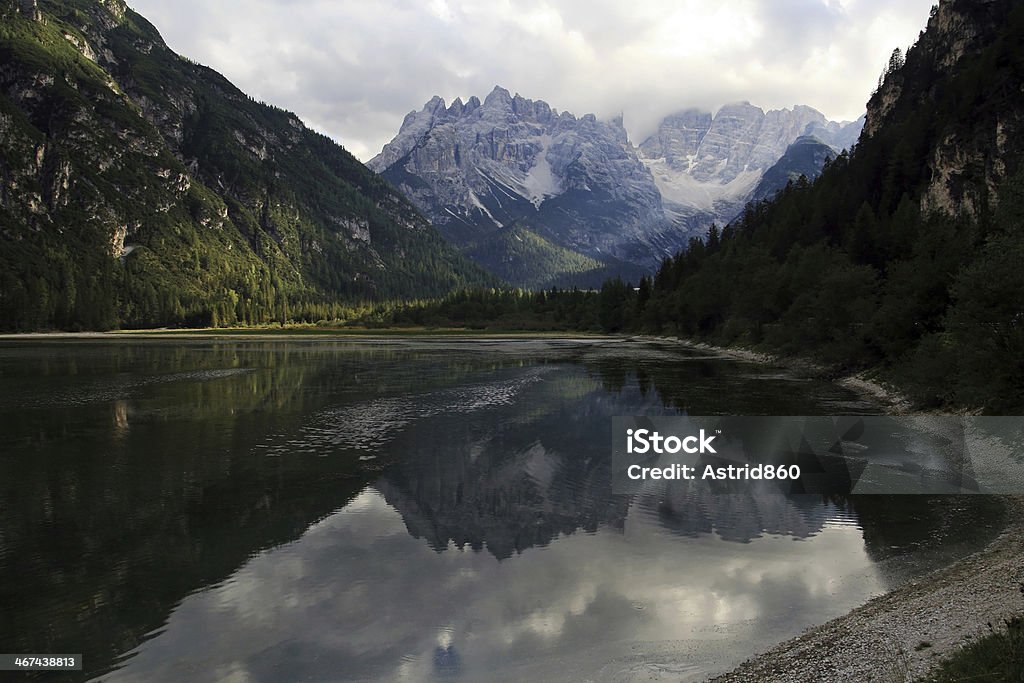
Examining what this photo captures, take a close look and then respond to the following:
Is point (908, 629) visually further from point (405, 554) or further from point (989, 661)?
point (405, 554)

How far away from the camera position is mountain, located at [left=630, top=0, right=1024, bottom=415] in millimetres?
36156

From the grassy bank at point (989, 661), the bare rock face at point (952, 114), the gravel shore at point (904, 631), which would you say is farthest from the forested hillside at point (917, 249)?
the grassy bank at point (989, 661)

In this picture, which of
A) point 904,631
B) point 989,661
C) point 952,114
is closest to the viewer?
point 989,661

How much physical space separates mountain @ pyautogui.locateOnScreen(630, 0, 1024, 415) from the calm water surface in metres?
15.1

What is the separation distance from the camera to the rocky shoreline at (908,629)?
13.3 meters

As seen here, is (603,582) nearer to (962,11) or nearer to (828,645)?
(828,645)

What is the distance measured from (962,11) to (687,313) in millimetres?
86754

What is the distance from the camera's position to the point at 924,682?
→ 1173cm

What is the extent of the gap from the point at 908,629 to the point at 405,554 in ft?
51.2

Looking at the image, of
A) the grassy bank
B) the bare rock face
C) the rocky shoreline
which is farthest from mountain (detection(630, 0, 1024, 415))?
the grassy bank

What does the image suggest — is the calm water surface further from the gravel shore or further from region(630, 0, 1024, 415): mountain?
region(630, 0, 1024, 415): mountain

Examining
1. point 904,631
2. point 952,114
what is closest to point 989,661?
point 904,631

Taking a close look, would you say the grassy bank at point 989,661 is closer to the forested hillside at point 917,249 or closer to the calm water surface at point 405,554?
the calm water surface at point 405,554

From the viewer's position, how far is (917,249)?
203 ft
